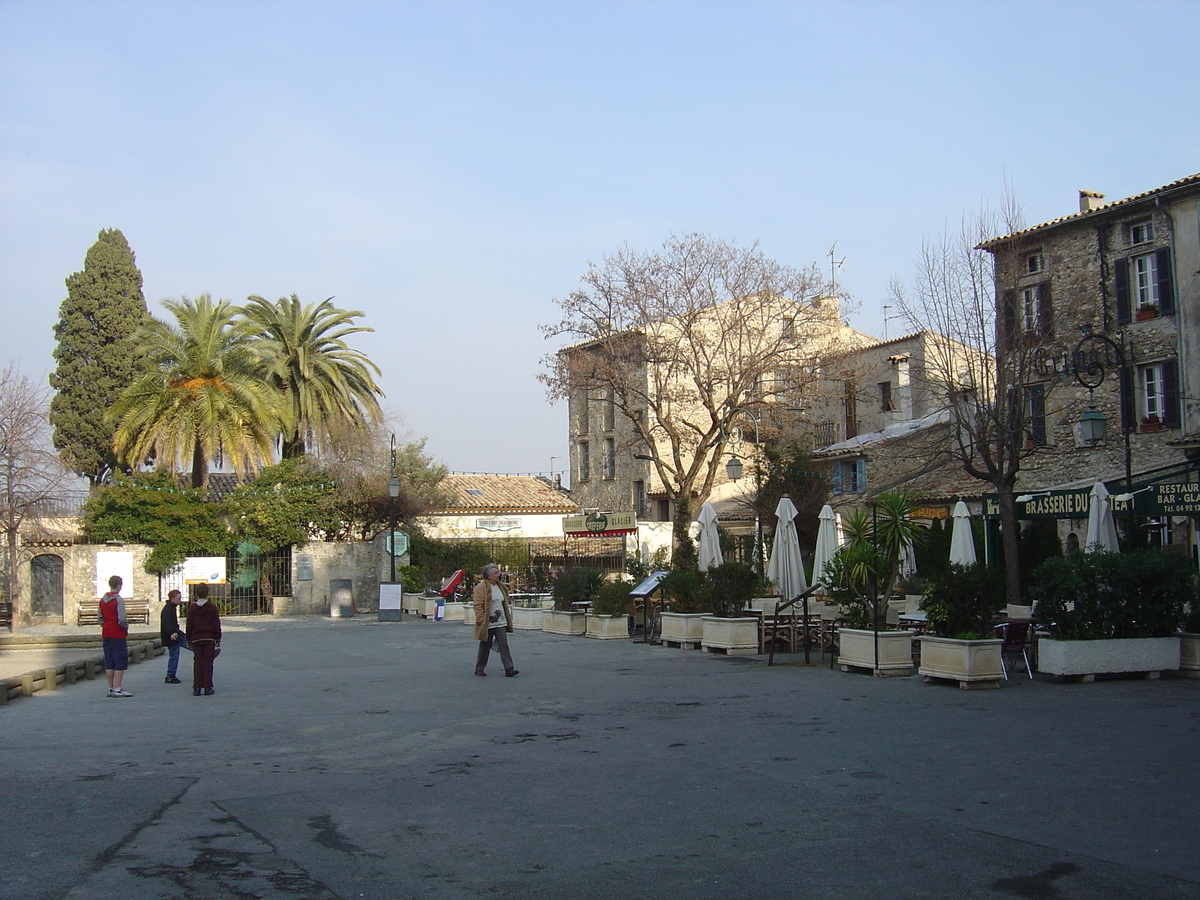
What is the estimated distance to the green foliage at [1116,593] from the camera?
43.7 ft

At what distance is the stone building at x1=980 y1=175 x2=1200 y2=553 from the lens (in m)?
25.5

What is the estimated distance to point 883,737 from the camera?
384 inches

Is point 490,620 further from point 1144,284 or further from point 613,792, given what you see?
point 1144,284

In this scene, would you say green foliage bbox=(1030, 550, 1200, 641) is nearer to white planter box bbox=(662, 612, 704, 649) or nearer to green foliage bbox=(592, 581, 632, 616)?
white planter box bbox=(662, 612, 704, 649)

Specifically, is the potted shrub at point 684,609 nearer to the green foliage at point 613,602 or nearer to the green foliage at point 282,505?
the green foliage at point 613,602

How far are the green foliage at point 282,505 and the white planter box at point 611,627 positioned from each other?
58.1 ft

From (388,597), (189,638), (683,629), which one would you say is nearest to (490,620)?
(189,638)

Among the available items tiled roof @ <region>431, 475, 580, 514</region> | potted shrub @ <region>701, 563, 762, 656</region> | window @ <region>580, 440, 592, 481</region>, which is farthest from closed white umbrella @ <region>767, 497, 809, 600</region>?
window @ <region>580, 440, 592, 481</region>

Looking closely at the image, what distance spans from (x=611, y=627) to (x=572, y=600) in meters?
2.12

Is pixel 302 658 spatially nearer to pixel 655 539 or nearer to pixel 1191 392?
pixel 655 539

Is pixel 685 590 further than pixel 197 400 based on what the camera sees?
No

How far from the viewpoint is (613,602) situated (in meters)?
22.2

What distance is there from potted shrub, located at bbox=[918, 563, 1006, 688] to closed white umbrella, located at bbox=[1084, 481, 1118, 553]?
3.18 m

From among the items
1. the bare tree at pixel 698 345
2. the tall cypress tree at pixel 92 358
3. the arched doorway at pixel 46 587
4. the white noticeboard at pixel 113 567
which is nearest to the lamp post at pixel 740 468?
the bare tree at pixel 698 345
